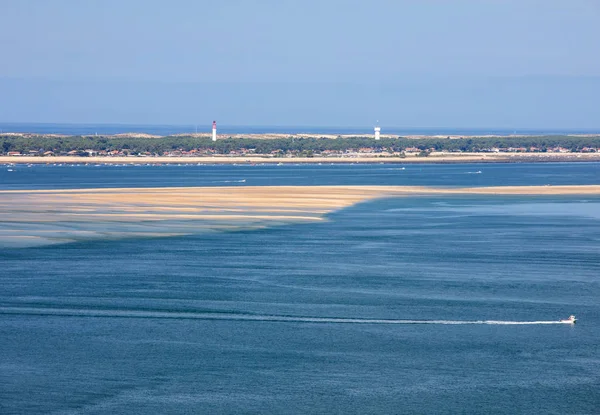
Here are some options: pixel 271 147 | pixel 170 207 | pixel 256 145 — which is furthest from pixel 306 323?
pixel 256 145

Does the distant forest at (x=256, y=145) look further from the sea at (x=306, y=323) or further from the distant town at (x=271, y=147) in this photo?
the sea at (x=306, y=323)

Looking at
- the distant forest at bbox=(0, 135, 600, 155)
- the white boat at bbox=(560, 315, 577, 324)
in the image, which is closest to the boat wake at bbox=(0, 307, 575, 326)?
the white boat at bbox=(560, 315, 577, 324)

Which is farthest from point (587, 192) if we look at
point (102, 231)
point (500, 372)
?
point (500, 372)

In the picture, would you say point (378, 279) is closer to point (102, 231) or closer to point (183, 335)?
Answer: point (183, 335)

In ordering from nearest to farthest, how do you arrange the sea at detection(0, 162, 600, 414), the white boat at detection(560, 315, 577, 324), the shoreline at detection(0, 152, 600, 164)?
the sea at detection(0, 162, 600, 414) < the white boat at detection(560, 315, 577, 324) < the shoreline at detection(0, 152, 600, 164)

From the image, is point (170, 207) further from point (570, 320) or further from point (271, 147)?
point (271, 147)

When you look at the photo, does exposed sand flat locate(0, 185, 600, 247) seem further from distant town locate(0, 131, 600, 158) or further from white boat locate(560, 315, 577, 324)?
distant town locate(0, 131, 600, 158)
